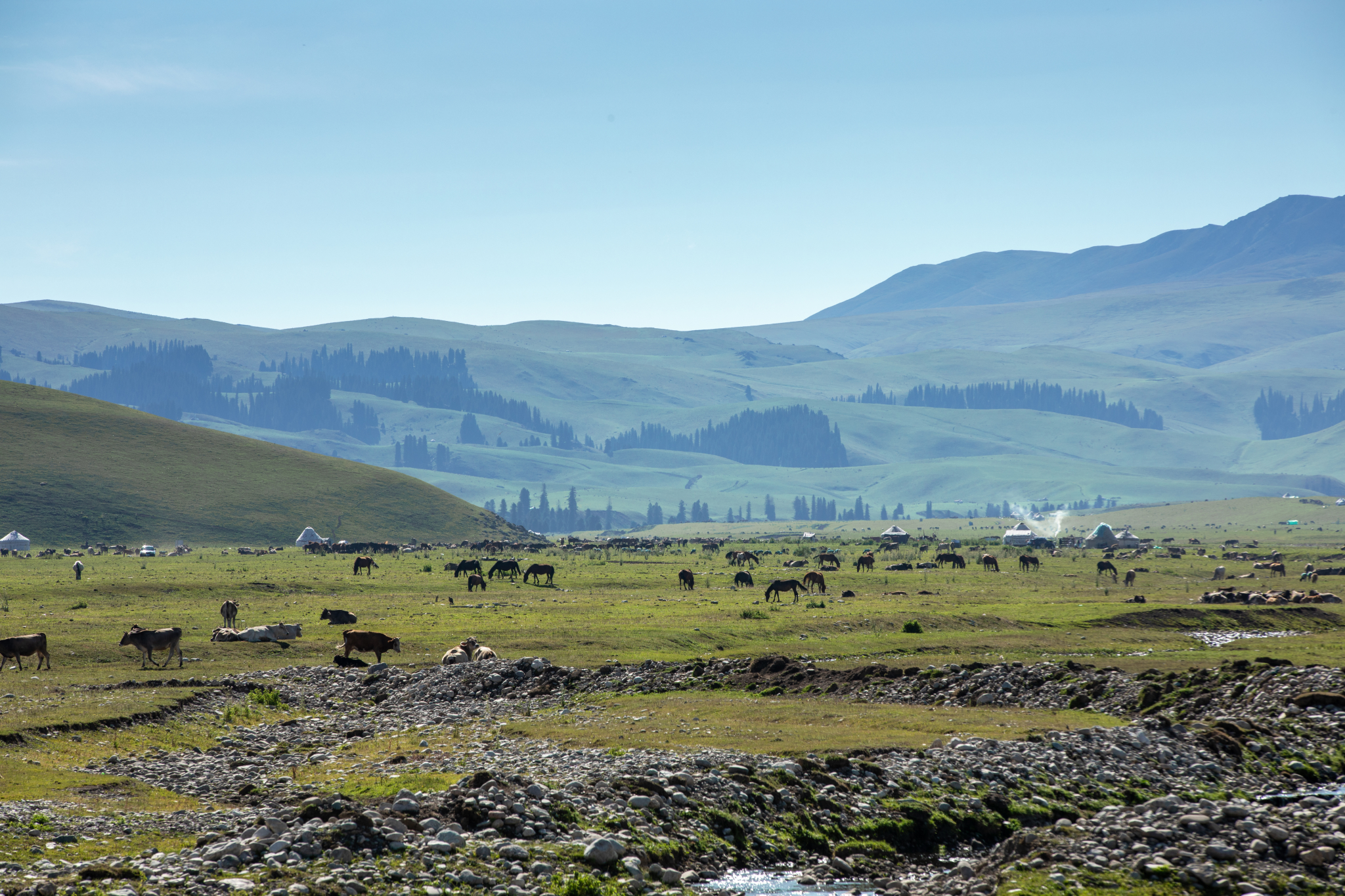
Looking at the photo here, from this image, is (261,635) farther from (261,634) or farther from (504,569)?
(504,569)

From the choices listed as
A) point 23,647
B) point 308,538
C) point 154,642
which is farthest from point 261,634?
point 308,538

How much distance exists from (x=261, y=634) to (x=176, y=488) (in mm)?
127201

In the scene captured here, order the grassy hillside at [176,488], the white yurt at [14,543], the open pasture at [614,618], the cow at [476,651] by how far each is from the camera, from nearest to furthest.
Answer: the cow at [476,651] → the open pasture at [614,618] → the white yurt at [14,543] → the grassy hillside at [176,488]

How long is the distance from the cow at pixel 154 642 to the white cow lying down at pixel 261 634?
4.56m

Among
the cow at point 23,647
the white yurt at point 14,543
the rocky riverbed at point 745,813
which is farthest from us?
the white yurt at point 14,543

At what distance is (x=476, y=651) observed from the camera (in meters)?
39.0

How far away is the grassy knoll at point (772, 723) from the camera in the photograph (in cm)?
2544

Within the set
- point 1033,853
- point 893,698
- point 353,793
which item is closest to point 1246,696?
point 893,698

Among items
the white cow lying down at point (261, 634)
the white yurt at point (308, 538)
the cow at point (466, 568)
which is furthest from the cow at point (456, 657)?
the white yurt at point (308, 538)

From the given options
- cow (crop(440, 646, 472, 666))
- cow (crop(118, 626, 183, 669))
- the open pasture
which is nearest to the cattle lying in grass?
the open pasture

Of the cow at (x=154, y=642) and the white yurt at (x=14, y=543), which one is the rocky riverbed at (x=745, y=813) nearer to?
the cow at (x=154, y=642)

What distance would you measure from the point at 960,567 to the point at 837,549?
43.3 meters

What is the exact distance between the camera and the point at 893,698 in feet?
108

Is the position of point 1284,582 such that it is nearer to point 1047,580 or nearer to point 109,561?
point 1047,580
